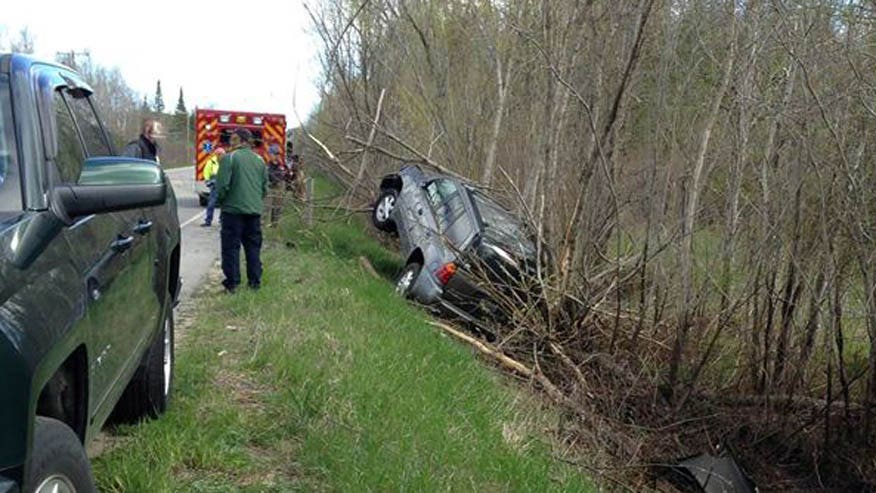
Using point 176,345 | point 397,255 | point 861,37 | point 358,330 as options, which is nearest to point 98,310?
point 176,345

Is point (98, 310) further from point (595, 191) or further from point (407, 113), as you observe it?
point (407, 113)

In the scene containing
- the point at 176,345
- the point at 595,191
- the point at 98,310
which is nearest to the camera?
the point at 98,310

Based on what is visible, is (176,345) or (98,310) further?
(176,345)

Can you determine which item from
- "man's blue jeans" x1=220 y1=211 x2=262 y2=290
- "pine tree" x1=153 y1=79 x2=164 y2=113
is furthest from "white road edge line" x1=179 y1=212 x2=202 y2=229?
"pine tree" x1=153 y1=79 x2=164 y2=113

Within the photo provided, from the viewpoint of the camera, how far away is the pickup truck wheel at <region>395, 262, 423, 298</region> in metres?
10.4

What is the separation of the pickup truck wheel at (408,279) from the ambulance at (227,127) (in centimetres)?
956

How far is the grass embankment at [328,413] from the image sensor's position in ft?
12.8

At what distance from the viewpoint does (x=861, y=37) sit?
294 inches

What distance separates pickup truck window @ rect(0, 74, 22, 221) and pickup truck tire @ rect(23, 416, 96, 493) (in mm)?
672

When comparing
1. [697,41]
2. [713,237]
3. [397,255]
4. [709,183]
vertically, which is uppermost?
[697,41]

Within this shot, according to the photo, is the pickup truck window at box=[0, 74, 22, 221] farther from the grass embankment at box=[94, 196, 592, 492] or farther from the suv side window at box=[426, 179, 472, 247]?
the suv side window at box=[426, 179, 472, 247]

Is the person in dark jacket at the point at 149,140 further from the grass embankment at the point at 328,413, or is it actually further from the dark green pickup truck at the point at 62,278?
the dark green pickup truck at the point at 62,278

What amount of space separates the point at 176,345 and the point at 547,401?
3.63 meters

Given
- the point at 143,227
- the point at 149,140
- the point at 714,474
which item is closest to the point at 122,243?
the point at 143,227
